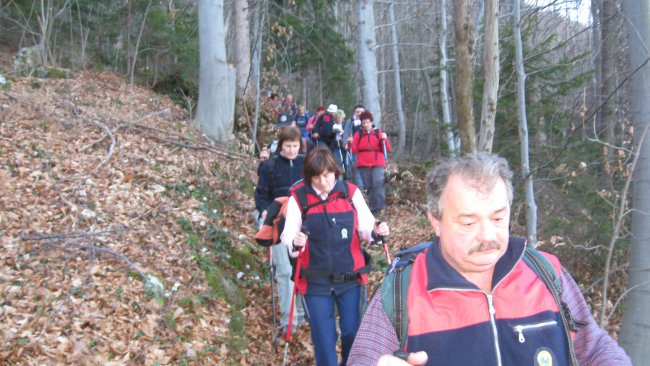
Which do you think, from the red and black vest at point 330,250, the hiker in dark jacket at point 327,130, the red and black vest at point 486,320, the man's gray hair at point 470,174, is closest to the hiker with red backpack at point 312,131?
the hiker in dark jacket at point 327,130

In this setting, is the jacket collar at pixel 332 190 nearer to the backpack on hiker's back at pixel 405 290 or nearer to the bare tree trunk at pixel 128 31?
the backpack on hiker's back at pixel 405 290

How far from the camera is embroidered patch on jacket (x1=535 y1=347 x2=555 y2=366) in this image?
2.01 meters

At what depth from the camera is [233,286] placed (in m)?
6.39

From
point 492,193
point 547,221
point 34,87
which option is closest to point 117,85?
point 34,87

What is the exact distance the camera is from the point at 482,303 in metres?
2.07

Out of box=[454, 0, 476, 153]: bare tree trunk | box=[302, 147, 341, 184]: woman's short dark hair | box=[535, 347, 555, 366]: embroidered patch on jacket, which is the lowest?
box=[535, 347, 555, 366]: embroidered patch on jacket

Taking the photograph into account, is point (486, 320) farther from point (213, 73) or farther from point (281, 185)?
point (213, 73)

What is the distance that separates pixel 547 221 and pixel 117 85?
37.1 feet

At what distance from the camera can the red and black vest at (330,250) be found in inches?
163

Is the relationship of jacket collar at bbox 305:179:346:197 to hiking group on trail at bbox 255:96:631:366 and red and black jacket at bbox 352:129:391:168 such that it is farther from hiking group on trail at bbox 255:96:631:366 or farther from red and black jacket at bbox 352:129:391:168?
red and black jacket at bbox 352:129:391:168

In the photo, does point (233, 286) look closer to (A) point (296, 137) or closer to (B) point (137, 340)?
(B) point (137, 340)

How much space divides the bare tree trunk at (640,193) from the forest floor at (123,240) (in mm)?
3257

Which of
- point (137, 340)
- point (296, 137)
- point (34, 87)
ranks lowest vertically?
point (137, 340)

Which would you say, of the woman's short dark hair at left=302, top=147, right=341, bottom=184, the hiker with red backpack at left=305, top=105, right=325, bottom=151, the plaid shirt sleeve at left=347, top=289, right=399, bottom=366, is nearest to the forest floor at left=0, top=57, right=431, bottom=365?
the hiker with red backpack at left=305, top=105, right=325, bottom=151
